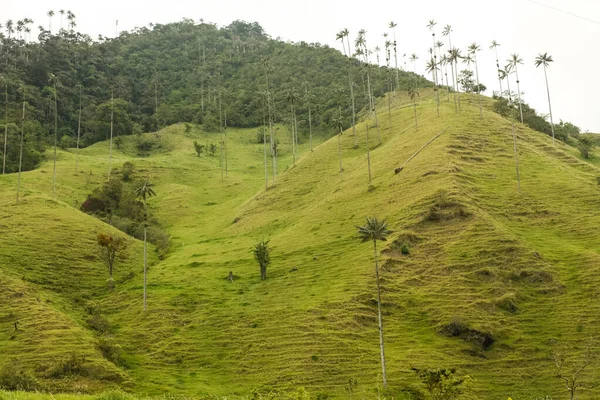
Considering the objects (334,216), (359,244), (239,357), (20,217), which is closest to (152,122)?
(20,217)

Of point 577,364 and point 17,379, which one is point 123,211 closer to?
point 17,379

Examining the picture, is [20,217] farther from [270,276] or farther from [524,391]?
[524,391]

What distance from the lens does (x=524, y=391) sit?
47.3 meters

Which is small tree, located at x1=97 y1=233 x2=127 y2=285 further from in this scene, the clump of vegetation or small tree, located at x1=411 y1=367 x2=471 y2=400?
small tree, located at x1=411 y1=367 x2=471 y2=400

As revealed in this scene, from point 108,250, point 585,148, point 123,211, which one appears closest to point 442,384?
point 108,250

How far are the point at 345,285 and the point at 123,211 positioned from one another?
64495mm

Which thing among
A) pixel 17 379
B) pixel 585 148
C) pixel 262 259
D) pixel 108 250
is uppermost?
pixel 585 148

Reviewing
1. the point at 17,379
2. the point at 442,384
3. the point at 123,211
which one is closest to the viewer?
the point at 442,384

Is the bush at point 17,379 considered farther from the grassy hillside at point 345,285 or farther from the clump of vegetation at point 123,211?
the clump of vegetation at point 123,211

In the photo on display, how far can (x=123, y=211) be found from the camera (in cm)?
11075

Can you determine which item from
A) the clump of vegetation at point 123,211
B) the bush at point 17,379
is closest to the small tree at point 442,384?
the bush at point 17,379

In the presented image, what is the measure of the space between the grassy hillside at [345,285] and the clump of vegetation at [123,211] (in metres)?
5.50

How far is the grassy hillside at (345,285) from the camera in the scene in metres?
50.9

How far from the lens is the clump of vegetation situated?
3994 inches
